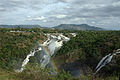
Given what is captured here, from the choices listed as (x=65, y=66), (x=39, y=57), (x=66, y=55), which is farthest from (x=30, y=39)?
(x=65, y=66)

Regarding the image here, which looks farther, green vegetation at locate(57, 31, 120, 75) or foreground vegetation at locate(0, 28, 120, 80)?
green vegetation at locate(57, 31, 120, 75)

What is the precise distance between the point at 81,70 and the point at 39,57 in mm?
21174

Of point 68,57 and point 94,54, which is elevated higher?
point 94,54

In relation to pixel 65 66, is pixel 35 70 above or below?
above

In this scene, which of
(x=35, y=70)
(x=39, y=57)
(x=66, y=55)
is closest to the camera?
(x=35, y=70)

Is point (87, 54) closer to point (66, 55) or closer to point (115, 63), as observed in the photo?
point (66, 55)

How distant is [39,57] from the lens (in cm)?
4853

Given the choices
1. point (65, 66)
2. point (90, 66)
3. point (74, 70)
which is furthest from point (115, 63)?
point (65, 66)

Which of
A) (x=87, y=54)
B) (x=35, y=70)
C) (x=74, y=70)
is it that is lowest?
(x=74, y=70)

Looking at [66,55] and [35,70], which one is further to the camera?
[66,55]

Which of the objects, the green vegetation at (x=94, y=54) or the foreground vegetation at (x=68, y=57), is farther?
the green vegetation at (x=94, y=54)

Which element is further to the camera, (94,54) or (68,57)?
(68,57)

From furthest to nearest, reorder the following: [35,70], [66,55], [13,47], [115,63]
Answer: [13,47] → [66,55] → [115,63] → [35,70]

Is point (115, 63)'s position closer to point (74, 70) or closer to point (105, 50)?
point (105, 50)
